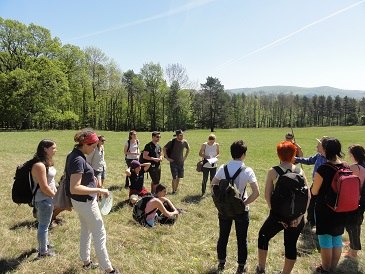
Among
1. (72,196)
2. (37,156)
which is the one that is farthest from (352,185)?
(37,156)

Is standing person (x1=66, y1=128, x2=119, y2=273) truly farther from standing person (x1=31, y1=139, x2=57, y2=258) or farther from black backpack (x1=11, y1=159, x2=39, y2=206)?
black backpack (x1=11, y1=159, x2=39, y2=206)

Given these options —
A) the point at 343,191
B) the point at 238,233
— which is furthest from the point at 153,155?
the point at 343,191

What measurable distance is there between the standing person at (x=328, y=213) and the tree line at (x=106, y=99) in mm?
50668

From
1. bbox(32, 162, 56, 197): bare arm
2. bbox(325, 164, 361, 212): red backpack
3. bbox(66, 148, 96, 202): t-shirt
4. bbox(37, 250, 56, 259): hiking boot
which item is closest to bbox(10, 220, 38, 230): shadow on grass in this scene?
bbox(37, 250, 56, 259): hiking boot

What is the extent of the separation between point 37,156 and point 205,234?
13.3 ft

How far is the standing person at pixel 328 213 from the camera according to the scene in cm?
536

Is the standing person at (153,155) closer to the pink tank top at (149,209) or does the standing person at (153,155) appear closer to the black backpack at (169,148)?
the black backpack at (169,148)

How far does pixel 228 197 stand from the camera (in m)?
5.24

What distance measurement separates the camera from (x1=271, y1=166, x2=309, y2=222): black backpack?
4898 mm

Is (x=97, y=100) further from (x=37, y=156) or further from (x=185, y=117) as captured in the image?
Result: (x=37, y=156)

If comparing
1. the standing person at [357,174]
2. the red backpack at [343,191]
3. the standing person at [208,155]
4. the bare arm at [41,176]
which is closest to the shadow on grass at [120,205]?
the standing person at [208,155]

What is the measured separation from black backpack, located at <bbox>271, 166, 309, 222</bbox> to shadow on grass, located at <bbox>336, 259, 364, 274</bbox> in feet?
6.05

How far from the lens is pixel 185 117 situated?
84625 millimetres

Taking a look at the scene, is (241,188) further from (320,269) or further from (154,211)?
(154,211)
